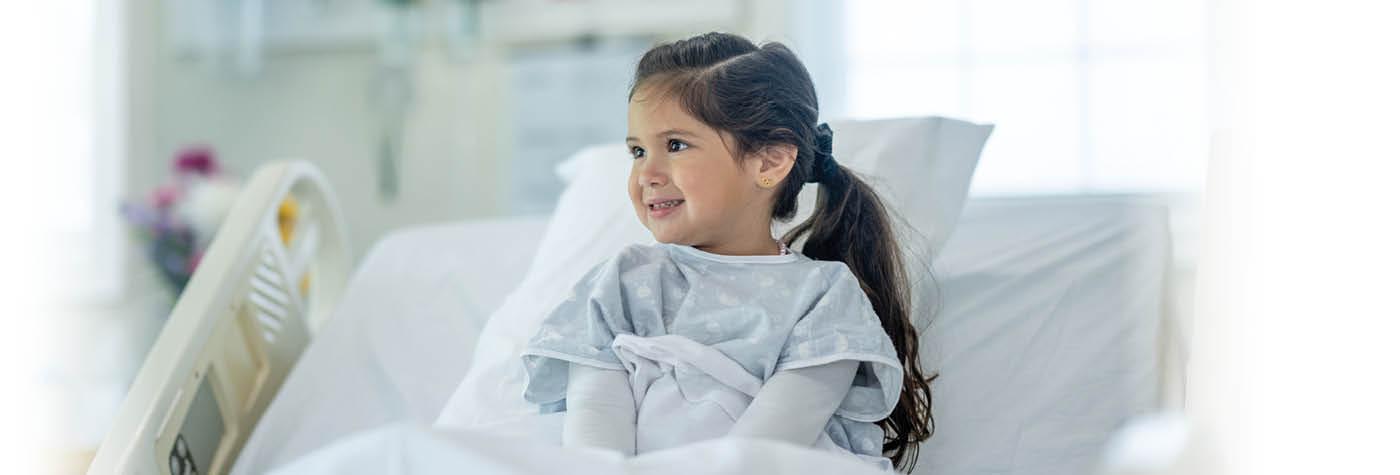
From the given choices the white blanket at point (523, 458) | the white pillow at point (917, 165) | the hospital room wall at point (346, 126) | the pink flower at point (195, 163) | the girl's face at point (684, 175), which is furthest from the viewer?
the hospital room wall at point (346, 126)

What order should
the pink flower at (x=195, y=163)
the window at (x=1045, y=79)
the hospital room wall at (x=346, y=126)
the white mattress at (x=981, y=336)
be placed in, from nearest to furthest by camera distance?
1. the white mattress at (x=981, y=336)
2. the window at (x=1045, y=79)
3. the pink flower at (x=195, y=163)
4. the hospital room wall at (x=346, y=126)

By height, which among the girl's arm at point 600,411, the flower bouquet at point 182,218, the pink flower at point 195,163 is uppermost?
the girl's arm at point 600,411

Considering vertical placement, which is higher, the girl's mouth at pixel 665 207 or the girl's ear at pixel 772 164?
the girl's ear at pixel 772 164

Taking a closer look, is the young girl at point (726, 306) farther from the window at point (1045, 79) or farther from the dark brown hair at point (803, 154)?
the window at point (1045, 79)

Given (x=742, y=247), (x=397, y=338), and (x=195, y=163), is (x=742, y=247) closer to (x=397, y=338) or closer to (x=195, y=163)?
(x=397, y=338)

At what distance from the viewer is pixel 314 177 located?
1664mm

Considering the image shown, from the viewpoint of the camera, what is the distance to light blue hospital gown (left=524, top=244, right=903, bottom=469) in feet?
3.25

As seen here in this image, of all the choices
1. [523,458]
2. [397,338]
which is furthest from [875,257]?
[397,338]

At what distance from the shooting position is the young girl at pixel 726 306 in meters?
0.99

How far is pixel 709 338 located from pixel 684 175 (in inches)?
5.1

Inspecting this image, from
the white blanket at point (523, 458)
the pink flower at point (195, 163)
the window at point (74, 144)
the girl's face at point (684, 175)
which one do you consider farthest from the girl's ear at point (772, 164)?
the window at point (74, 144)

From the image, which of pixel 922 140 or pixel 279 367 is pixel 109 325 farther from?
pixel 922 140

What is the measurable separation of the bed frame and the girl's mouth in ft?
1.67

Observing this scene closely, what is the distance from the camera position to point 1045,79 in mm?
2408
